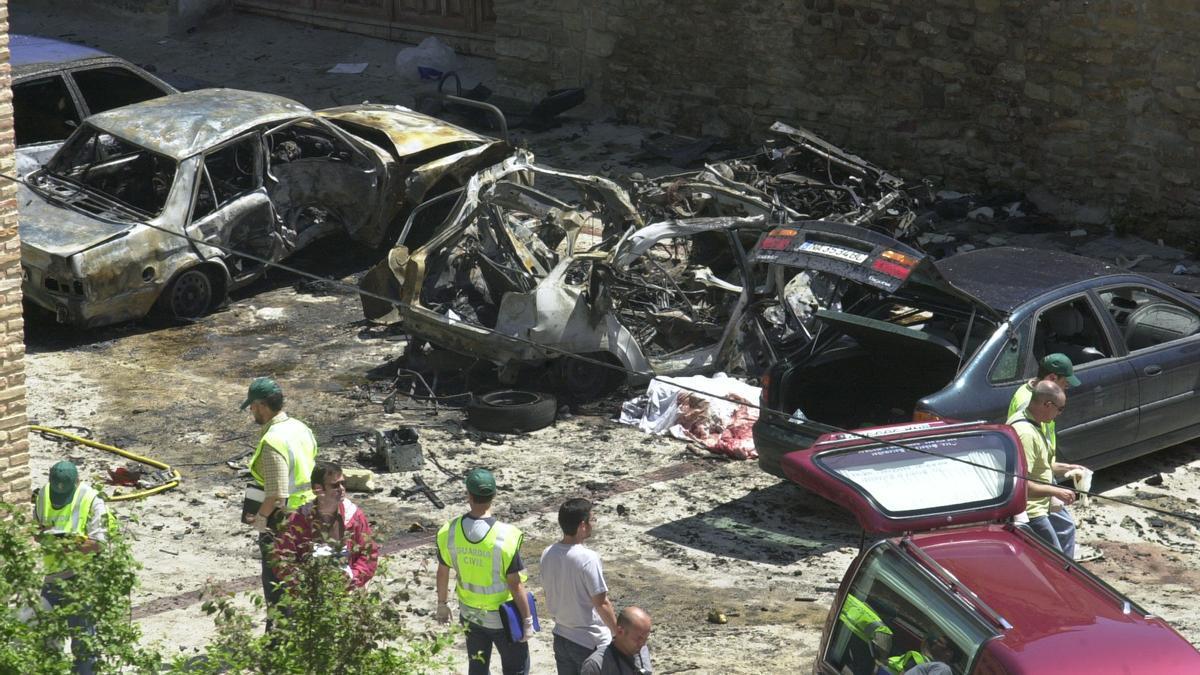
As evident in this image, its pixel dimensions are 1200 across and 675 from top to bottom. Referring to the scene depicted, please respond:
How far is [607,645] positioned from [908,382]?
444 centimetres

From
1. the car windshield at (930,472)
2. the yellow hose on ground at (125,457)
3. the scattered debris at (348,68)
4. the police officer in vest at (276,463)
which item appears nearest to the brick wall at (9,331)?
the yellow hose on ground at (125,457)

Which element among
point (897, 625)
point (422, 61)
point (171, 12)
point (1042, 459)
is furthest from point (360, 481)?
point (171, 12)

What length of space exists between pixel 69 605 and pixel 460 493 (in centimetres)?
499

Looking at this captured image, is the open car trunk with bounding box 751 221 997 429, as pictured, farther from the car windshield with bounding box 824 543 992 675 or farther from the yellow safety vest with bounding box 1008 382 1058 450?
the car windshield with bounding box 824 543 992 675

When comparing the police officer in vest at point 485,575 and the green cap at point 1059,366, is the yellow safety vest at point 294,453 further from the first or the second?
the green cap at point 1059,366

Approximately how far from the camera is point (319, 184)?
48.5ft

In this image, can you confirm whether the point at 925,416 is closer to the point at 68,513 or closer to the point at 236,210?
the point at 68,513

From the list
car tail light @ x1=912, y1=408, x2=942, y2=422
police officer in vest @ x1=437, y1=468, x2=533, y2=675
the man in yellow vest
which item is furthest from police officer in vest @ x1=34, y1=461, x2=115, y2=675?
car tail light @ x1=912, y1=408, x2=942, y2=422

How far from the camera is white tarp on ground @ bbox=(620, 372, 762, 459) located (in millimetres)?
11375

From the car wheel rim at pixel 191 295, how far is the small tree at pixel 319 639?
29.0 feet

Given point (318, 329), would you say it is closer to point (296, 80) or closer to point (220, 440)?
point (220, 440)

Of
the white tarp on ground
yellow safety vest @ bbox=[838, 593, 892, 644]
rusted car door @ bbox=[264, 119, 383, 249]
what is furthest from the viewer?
rusted car door @ bbox=[264, 119, 383, 249]

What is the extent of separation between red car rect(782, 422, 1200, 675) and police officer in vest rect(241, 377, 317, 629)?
8.27 feet

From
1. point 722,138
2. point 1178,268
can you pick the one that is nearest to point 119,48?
point 722,138
